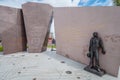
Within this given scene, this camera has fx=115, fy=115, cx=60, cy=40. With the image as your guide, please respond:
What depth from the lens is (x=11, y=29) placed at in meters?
6.47

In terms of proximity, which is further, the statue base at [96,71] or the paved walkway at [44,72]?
the statue base at [96,71]

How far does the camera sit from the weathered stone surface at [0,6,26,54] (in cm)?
624

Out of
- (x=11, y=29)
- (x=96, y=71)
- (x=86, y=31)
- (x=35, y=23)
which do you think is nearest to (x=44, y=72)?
(x=96, y=71)

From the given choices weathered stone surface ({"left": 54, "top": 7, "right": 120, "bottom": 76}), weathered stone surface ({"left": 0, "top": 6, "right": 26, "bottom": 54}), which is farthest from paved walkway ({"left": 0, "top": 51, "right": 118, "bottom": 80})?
weathered stone surface ({"left": 0, "top": 6, "right": 26, "bottom": 54})

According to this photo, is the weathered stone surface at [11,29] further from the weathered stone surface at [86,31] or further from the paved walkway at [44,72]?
the weathered stone surface at [86,31]

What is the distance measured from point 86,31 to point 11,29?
4236mm

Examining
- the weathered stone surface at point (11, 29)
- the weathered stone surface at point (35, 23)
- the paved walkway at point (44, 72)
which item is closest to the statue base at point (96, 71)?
the paved walkway at point (44, 72)

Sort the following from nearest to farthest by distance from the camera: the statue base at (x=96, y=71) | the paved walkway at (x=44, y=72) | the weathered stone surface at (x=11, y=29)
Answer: the paved walkway at (x=44, y=72), the statue base at (x=96, y=71), the weathered stone surface at (x=11, y=29)

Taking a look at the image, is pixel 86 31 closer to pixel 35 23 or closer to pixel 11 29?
pixel 35 23

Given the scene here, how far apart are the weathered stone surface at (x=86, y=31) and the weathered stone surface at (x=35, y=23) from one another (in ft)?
2.83

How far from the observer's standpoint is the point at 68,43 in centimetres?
555

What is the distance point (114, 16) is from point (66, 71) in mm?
2414

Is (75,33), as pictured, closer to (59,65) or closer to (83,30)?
(83,30)

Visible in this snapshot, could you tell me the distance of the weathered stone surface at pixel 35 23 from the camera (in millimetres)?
6598
